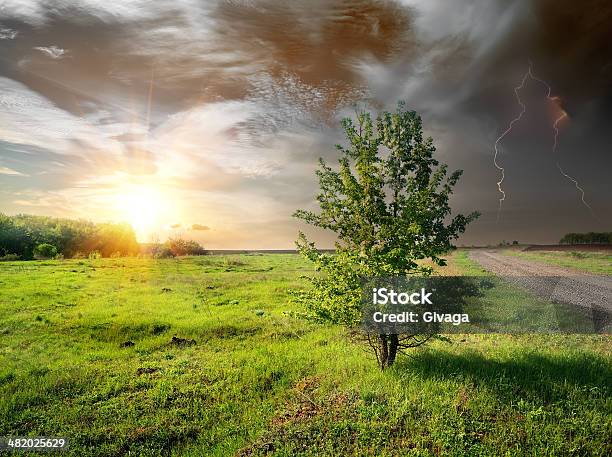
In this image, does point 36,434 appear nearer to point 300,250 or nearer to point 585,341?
point 300,250

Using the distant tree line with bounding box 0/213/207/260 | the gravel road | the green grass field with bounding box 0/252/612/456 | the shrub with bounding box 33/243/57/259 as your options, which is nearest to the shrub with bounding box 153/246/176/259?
the distant tree line with bounding box 0/213/207/260

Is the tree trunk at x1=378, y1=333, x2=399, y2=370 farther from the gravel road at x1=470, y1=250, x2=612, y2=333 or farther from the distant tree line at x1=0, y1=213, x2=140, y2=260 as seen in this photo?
the distant tree line at x1=0, y1=213, x2=140, y2=260

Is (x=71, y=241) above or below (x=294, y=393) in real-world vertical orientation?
above

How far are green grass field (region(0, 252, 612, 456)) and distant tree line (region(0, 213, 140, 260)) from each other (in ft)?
268

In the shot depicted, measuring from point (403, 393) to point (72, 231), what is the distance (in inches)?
4828

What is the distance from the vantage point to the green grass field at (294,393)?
8.74 meters

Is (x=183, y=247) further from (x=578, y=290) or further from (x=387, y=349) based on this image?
(x=387, y=349)

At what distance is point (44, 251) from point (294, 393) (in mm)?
99199

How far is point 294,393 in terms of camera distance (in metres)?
12.0

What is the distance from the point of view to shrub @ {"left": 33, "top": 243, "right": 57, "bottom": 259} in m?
90.5

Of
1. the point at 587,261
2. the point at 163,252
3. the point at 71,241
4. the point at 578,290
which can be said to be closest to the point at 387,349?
the point at 578,290

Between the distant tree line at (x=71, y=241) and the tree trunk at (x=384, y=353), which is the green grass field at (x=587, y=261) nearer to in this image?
the tree trunk at (x=384, y=353)

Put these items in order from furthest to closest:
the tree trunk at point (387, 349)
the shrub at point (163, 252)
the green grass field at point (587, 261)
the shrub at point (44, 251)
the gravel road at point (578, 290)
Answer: the shrub at point (163, 252), the shrub at point (44, 251), the green grass field at point (587, 261), the gravel road at point (578, 290), the tree trunk at point (387, 349)

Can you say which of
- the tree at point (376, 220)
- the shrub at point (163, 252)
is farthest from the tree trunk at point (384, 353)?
the shrub at point (163, 252)
